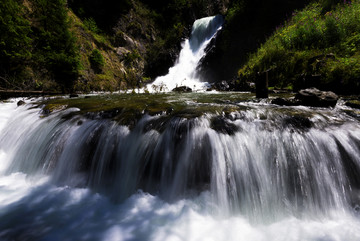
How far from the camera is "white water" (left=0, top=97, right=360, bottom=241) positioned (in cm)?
191

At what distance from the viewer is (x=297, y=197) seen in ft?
7.22

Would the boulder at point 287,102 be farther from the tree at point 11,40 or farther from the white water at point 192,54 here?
the white water at point 192,54

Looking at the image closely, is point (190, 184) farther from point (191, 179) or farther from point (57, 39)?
point (57, 39)

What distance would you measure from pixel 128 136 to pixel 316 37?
33.2 ft

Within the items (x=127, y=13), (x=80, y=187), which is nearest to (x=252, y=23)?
(x=127, y=13)

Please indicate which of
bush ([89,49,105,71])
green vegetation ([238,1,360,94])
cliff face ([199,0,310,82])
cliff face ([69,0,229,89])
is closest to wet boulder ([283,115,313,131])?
green vegetation ([238,1,360,94])

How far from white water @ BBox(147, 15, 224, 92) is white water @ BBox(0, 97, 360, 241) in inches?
598

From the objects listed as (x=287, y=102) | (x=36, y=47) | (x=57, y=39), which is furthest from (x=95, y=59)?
(x=287, y=102)

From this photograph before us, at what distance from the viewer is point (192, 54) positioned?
797 inches

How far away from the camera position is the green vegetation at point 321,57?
5.05 meters

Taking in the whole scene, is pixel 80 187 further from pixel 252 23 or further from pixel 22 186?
pixel 252 23

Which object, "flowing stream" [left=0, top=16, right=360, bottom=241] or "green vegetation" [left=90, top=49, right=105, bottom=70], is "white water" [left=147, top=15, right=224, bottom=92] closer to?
"green vegetation" [left=90, top=49, right=105, bottom=70]

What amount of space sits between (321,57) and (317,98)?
3817 mm

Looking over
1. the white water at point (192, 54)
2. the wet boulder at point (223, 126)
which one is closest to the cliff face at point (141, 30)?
the white water at point (192, 54)
